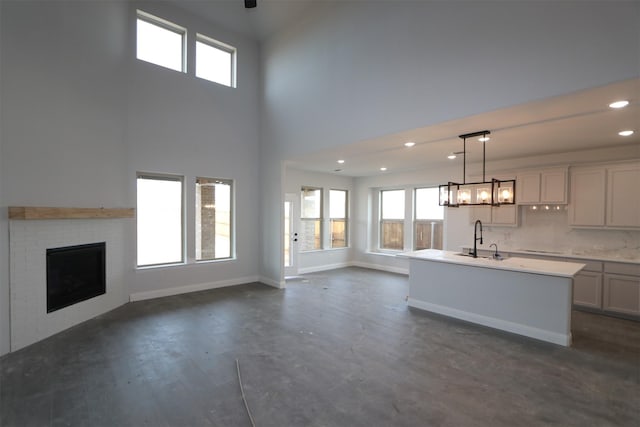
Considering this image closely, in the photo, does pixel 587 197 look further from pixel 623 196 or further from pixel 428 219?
pixel 428 219

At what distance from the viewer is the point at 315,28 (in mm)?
5219

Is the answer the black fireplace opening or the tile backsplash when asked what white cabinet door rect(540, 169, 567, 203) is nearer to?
the tile backsplash

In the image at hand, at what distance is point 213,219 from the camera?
602 cm

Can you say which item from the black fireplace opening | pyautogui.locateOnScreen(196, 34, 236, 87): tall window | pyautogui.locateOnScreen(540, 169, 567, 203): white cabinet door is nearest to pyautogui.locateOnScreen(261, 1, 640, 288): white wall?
pyautogui.locateOnScreen(196, 34, 236, 87): tall window

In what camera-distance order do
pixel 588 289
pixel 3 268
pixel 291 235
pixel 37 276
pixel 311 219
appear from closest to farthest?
pixel 3 268 → pixel 37 276 → pixel 588 289 → pixel 291 235 → pixel 311 219

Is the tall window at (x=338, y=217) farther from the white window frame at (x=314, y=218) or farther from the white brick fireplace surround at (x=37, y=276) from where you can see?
the white brick fireplace surround at (x=37, y=276)

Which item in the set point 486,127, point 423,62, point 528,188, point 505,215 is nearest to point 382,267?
point 505,215

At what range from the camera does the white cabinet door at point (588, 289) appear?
14.8 feet

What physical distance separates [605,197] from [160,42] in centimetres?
779

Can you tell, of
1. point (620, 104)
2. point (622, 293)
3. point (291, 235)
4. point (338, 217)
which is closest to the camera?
point (620, 104)

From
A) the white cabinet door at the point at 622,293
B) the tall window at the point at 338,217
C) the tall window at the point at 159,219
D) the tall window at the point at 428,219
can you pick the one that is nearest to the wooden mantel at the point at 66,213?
the tall window at the point at 159,219

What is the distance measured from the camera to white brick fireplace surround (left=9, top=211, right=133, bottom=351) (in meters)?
3.29

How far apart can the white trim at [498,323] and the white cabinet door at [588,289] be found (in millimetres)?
1638

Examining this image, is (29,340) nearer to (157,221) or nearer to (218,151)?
(157,221)
